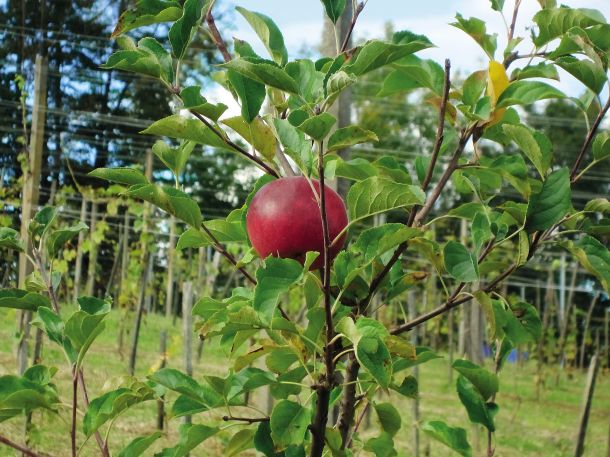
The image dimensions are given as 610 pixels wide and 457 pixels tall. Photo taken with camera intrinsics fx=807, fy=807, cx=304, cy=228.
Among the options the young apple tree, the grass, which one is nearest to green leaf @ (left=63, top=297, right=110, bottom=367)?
the young apple tree

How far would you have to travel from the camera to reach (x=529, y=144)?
3.12 feet

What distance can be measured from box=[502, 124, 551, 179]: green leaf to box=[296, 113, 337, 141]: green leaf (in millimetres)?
235

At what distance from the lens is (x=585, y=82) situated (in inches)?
39.1

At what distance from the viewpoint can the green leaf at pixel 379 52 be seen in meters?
0.83

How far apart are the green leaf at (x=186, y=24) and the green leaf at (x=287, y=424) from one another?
1.39ft

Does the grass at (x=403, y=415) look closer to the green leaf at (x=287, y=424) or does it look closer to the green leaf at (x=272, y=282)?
the green leaf at (x=287, y=424)

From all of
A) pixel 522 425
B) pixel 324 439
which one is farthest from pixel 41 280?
pixel 522 425

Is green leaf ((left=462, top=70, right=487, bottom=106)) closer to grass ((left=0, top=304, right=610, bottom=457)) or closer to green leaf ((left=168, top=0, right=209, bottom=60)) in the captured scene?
green leaf ((left=168, top=0, right=209, bottom=60))

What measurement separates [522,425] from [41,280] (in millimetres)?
5682

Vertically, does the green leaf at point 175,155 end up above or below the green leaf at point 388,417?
above

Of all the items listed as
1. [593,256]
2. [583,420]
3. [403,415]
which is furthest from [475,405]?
[403,415]

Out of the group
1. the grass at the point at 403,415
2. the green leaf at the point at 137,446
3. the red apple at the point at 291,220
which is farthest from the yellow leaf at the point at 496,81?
the grass at the point at 403,415

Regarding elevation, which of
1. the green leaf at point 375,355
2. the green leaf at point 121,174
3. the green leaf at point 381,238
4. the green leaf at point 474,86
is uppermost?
the green leaf at point 474,86

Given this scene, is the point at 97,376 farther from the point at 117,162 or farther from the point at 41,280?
the point at 117,162
